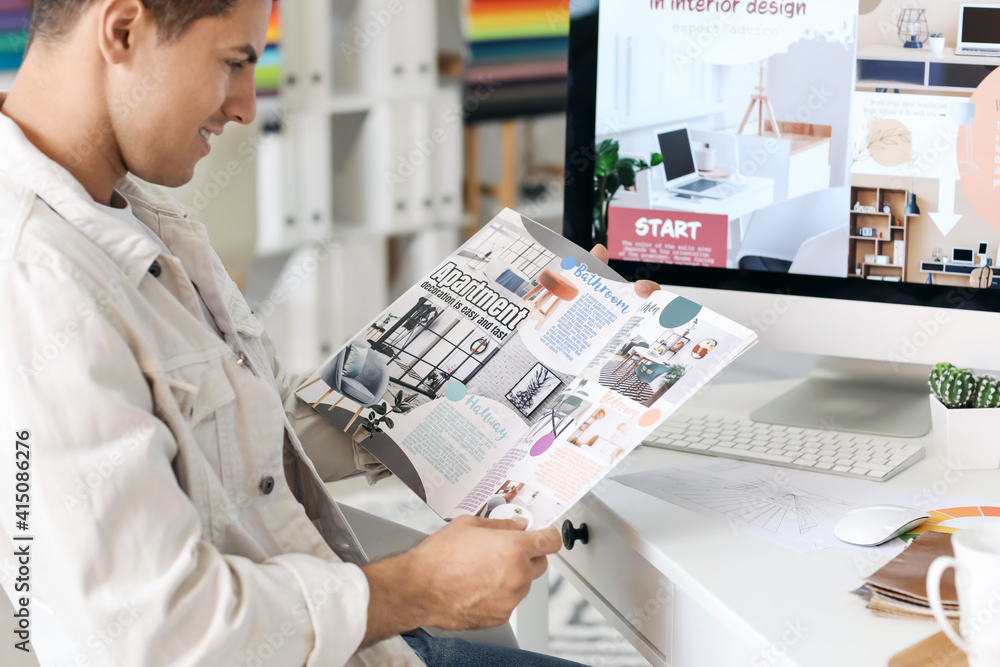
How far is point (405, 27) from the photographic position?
2479mm

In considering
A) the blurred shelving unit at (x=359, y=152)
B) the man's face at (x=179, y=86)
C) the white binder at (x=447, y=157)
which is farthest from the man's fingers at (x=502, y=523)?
the white binder at (x=447, y=157)

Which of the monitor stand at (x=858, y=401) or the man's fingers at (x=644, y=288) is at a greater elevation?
the man's fingers at (x=644, y=288)

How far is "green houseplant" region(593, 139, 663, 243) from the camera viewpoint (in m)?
1.06

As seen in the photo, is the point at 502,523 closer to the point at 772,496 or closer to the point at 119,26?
the point at 772,496

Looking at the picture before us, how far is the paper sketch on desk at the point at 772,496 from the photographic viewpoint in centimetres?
79

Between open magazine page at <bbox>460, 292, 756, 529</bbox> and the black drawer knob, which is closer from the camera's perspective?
open magazine page at <bbox>460, 292, 756, 529</bbox>

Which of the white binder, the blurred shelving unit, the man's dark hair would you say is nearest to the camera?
the man's dark hair

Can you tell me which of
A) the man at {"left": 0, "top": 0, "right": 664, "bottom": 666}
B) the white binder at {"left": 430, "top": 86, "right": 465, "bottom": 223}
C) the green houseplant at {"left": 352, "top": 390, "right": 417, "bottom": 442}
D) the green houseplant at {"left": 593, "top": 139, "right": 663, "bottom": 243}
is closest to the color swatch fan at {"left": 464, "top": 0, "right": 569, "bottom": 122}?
the white binder at {"left": 430, "top": 86, "right": 465, "bottom": 223}

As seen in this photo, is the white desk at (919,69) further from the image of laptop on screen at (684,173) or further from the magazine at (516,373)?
the magazine at (516,373)

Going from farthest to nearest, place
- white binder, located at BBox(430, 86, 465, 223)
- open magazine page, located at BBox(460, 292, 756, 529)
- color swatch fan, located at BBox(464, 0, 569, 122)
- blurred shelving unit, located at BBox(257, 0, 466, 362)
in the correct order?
color swatch fan, located at BBox(464, 0, 569, 122)
white binder, located at BBox(430, 86, 465, 223)
blurred shelving unit, located at BBox(257, 0, 466, 362)
open magazine page, located at BBox(460, 292, 756, 529)

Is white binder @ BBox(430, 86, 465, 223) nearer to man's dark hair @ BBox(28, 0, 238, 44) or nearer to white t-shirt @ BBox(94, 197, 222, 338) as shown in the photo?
white t-shirt @ BBox(94, 197, 222, 338)

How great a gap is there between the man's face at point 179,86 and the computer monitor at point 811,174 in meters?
0.45

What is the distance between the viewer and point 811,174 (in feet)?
3.23

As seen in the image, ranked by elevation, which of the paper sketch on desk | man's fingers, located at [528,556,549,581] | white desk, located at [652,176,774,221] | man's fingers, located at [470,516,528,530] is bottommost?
man's fingers, located at [528,556,549,581]
